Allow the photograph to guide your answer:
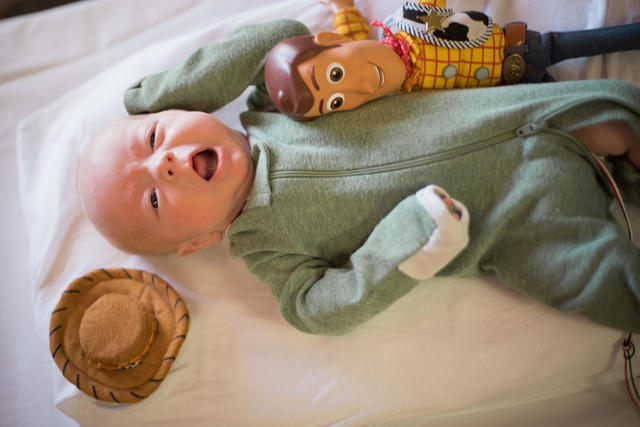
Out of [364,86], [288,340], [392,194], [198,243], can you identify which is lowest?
[288,340]

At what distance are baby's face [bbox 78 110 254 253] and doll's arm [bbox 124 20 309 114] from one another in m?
0.11

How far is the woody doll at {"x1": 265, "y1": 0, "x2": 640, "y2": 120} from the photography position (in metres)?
0.90

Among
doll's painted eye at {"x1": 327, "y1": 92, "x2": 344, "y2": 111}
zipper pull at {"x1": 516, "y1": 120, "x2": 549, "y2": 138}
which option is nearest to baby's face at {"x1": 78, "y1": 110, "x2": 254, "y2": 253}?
doll's painted eye at {"x1": 327, "y1": 92, "x2": 344, "y2": 111}

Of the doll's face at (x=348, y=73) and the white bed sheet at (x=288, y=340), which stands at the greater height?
the doll's face at (x=348, y=73)

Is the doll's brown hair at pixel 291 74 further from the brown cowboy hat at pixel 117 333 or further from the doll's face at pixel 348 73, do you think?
the brown cowboy hat at pixel 117 333

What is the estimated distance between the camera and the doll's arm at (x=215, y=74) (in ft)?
3.52

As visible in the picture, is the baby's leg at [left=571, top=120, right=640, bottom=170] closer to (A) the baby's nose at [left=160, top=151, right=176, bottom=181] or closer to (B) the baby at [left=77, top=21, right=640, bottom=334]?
(B) the baby at [left=77, top=21, right=640, bottom=334]

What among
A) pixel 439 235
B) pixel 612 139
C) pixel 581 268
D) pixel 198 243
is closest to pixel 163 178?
pixel 198 243

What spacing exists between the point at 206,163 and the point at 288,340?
0.45 m

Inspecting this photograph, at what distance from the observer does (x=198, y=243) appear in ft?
3.38

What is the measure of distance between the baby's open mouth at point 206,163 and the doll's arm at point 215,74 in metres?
0.18

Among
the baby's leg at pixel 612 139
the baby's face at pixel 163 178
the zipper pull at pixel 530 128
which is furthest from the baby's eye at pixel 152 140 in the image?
the baby's leg at pixel 612 139

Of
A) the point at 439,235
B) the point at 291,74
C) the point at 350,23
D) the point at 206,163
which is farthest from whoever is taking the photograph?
the point at 350,23

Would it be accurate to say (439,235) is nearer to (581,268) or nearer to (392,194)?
(392,194)
